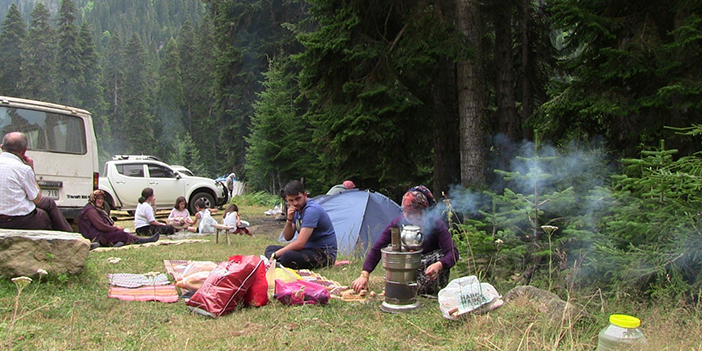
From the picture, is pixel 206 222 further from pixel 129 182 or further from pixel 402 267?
pixel 402 267

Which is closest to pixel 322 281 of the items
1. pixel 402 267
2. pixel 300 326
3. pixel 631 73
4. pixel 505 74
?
pixel 402 267

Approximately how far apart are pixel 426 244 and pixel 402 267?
708 mm

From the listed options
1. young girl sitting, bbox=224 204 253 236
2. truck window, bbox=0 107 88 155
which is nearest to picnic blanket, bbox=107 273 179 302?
truck window, bbox=0 107 88 155

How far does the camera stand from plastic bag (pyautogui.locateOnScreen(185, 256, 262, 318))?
383 centimetres

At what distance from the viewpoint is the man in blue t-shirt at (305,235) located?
5.82 m

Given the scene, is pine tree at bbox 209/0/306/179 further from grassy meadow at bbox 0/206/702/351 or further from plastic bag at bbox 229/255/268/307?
grassy meadow at bbox 0/206/702/351

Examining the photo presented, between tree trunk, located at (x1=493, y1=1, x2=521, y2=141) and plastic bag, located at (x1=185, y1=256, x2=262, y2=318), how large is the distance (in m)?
7.36

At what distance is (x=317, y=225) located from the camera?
234 inches

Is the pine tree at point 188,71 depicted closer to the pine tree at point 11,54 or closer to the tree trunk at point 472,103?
the pine tree at point 11,54

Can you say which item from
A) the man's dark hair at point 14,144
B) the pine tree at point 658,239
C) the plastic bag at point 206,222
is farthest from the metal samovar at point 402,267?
the plastic bag at point 206,222

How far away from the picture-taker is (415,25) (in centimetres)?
912

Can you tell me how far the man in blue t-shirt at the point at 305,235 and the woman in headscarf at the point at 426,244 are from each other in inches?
60.7

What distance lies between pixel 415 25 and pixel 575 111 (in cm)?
346

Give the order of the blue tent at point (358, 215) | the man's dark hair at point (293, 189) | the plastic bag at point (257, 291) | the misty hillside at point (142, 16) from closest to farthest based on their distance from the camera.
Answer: the plastic bag at point (257, 291), the man's dark hair at point (293, 189), the blue tent at point (358, 215), the misty hillside at point (142, 16)
